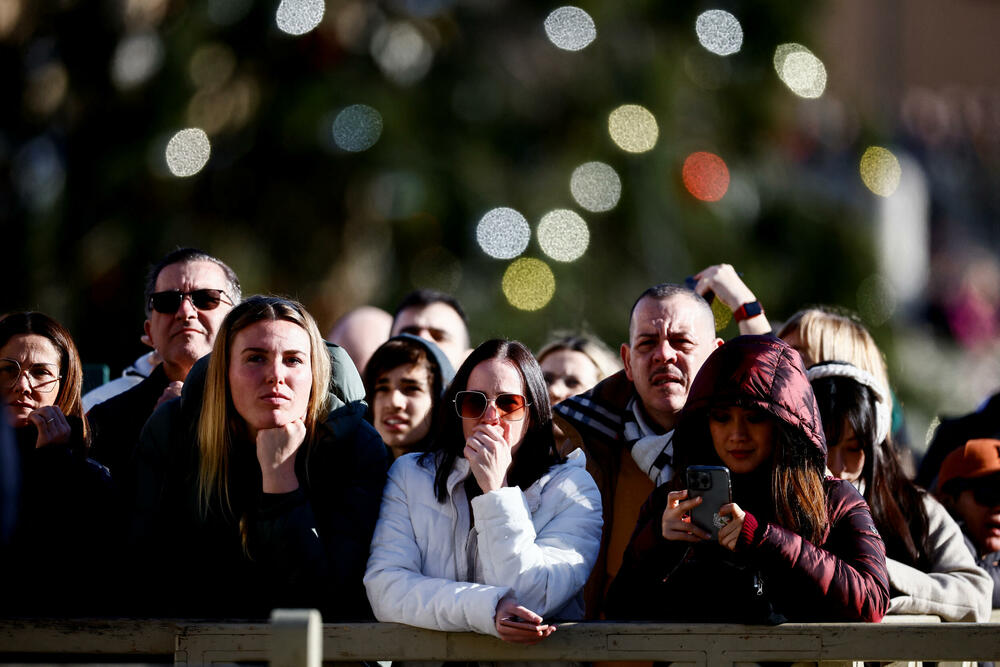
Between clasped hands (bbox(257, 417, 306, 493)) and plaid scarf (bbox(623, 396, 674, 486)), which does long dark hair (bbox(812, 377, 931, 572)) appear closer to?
plaid scarf (bbox(623, 396, 674, 486))

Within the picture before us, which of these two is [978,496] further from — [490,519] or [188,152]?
[188,152]

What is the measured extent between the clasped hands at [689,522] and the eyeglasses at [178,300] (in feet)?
5.30

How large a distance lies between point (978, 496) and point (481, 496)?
1.78m

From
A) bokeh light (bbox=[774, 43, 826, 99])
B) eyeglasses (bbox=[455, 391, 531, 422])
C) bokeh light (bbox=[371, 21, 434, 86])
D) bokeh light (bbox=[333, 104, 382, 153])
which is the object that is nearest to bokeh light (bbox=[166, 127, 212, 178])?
bokeh light (bbox=[333, 104, 382, 153])

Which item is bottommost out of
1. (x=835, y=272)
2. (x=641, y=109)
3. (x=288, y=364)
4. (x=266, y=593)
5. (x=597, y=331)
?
(x=266, y=593)

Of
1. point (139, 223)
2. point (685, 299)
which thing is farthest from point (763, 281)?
point (685, 299)

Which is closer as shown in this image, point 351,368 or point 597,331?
point 351,368

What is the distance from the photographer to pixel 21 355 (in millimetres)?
3104

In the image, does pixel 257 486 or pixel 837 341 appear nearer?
pixel 257 486

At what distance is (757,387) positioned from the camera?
2.77 metres

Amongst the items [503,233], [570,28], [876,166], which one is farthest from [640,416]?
[876,166]

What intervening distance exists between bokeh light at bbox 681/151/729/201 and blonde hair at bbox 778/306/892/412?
5763mm

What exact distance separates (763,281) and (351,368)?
605 centimetres

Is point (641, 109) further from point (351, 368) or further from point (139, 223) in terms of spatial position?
point (351, 368)
